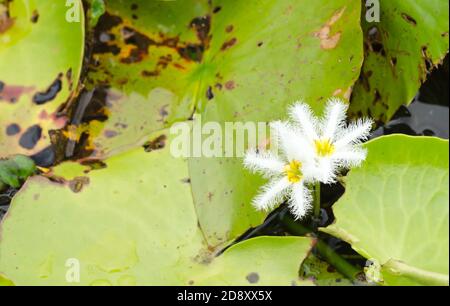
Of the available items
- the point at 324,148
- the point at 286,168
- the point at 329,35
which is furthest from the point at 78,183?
the point at 329,35

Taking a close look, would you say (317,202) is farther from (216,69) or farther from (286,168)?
(216,69)

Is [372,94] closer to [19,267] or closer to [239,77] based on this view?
[239,77]

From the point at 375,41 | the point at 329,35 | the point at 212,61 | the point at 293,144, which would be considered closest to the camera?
the point at 293,144

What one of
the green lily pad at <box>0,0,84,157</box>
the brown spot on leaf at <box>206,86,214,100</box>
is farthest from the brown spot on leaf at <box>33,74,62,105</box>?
the brown spot on leaf at <box>206,86,214,100</box>

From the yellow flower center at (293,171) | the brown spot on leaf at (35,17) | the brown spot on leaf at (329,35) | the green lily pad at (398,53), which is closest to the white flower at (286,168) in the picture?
the yellow flower center at (293,171)

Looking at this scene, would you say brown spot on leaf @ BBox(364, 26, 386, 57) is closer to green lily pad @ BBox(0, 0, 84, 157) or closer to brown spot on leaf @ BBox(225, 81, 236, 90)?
brown spot on leaf @ BBox(225, 81, 236, 90)

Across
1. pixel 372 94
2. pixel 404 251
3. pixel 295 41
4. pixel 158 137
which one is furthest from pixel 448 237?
pixel 158 137

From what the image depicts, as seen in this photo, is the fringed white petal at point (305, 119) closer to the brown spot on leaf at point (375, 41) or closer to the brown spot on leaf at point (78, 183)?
the brown spot on leaf at point (375, 41)

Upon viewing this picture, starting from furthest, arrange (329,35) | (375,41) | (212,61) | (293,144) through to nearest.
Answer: (375,41) < (212,61) < (329,35) < (293,144)
